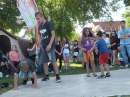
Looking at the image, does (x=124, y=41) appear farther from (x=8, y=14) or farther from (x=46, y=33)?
(x=8, y=14)

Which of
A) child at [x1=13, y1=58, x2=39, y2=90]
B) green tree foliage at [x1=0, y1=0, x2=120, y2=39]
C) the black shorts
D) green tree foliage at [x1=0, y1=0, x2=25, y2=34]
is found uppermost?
green tree foliage at [x1=0, y1=0, x2=120, y2=39]

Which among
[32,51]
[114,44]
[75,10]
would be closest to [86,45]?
[32,51]

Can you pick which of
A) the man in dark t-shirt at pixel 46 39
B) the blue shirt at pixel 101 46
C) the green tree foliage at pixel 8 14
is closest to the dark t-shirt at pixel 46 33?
the man in dark t-shirt at pixel 46 39

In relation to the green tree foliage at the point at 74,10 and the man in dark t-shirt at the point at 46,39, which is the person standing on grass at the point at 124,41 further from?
the green tree foliage at the point at 74,10

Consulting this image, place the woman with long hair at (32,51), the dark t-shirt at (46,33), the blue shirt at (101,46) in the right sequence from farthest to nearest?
the woman with long hair at (32,51), the blue shirt at (101,46), the dark t-shirt at (46,33)

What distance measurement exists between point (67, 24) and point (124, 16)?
33171 millimetres

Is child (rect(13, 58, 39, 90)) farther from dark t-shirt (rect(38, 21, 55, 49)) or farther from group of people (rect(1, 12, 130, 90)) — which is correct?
dark t-shirt (rect(38, 21, 55, 49))

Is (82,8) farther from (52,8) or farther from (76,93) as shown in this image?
(76,93)

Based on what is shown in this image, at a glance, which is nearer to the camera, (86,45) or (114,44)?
(86,45)

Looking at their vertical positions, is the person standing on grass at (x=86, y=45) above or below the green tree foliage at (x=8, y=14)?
below

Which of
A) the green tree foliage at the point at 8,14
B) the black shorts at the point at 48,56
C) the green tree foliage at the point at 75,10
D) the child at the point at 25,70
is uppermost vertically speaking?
the green tree foliage at the point at 75,10

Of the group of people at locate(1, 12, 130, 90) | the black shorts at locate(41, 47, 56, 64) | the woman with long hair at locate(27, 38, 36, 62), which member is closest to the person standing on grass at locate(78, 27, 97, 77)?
the group of people at locate(1, 12, 130, 90)

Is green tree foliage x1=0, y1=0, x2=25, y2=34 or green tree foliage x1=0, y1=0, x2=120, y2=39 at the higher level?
green tree foliage x1=0, y1=0, x2=120, y2=39

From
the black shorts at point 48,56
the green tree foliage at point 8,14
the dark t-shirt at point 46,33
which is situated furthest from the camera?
the green tree foliage at point 8,14
